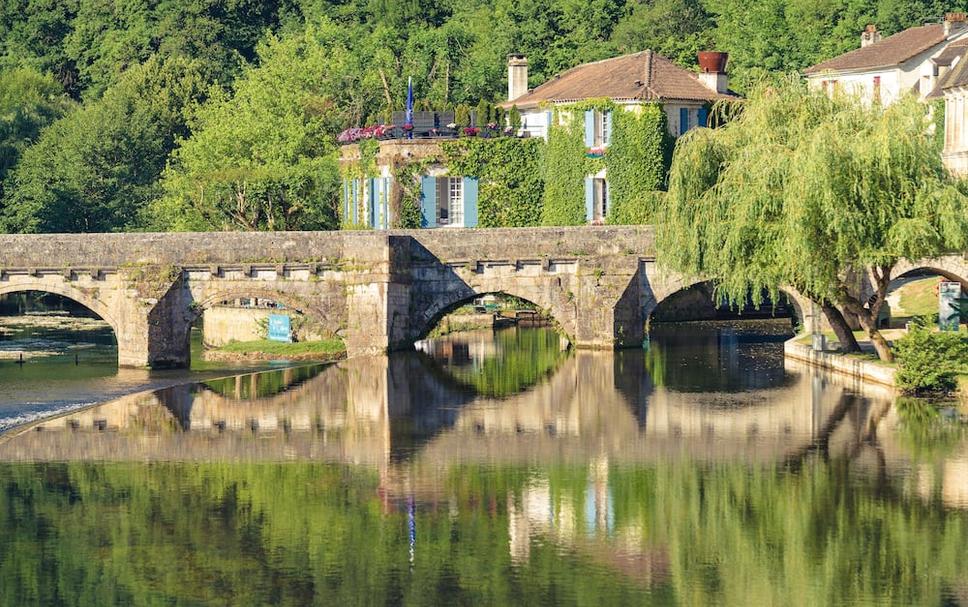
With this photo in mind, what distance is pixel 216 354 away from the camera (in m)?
68.4

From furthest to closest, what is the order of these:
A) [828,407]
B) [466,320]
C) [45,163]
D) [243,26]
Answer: [243,26] → [45,163] → [466,320] → [828,407]

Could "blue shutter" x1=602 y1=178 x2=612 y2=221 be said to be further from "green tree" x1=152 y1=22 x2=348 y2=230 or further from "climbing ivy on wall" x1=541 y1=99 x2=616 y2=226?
"green tree" x1=152 y1=22 x2=348 y2=230

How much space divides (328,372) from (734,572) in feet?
97.9

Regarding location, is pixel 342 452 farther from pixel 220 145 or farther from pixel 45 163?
pixel 45 163

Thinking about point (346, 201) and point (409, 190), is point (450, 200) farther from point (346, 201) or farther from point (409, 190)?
point (346, 201)

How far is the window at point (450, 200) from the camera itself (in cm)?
7375

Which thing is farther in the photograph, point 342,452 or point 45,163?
point 45,163

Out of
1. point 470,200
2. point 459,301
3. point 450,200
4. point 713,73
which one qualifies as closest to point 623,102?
point 713,73

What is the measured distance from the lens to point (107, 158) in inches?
4021

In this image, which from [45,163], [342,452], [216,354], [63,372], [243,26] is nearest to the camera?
[342,452]

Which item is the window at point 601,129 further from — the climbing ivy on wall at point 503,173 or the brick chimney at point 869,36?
the brick chimney at point 869,36

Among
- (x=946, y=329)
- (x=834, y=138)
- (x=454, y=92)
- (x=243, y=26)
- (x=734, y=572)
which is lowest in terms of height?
(x=734, y=572)

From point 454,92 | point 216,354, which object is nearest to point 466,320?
point 216,354

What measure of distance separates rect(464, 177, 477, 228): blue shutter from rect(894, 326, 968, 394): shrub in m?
26.3
